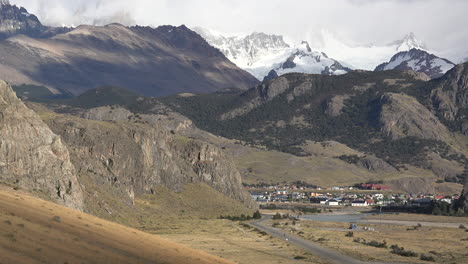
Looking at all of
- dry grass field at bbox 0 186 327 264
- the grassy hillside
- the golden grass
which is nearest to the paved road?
the golden grass

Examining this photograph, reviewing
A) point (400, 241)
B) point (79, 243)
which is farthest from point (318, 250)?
point (79, 243)

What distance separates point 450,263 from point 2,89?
235 ft

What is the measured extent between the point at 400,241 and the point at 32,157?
70.2 meters

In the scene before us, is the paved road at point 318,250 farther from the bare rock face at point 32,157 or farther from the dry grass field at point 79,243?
the bare rock face at point 32,157

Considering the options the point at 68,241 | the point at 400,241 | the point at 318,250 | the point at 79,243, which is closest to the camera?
the point at 68,241

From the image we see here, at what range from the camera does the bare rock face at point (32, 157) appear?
108 metres

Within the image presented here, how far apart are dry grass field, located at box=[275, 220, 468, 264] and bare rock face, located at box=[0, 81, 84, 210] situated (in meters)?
42.3

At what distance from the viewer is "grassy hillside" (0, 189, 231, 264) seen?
45844 millimetres

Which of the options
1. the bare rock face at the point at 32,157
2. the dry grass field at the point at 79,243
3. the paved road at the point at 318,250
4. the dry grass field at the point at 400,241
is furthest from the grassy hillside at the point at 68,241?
the dry grass field at the point at 400,241

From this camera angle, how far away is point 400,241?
143875mm

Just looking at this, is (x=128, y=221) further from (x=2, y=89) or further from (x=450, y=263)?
(x=450, y=263)

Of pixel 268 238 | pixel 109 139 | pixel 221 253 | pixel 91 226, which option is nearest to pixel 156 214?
pixel 109 139

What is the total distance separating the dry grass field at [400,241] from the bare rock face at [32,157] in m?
42.3

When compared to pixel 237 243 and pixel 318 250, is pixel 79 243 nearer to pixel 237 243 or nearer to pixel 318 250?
pixel 318 250
